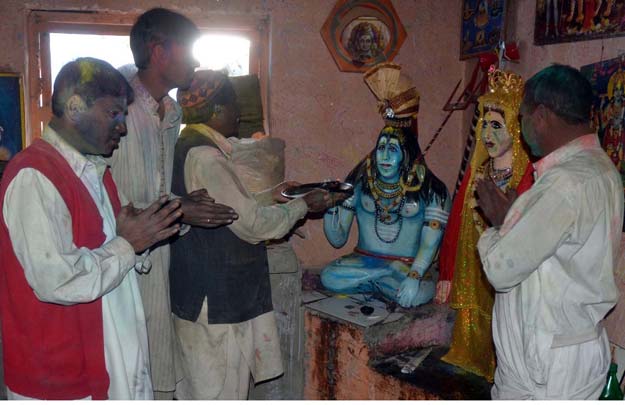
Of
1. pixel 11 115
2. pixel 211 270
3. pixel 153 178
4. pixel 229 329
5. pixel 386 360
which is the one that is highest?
pixel 11 115

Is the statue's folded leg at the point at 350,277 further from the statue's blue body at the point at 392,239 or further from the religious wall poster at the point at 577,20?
the religious wall poster at the point at 577,20

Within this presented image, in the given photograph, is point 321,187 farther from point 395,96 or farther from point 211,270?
point 395,96

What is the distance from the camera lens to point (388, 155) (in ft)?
12.7

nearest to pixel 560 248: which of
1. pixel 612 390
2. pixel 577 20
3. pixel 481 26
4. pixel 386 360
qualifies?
pixel 612 390

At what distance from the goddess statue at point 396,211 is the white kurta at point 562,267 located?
5.66 feet

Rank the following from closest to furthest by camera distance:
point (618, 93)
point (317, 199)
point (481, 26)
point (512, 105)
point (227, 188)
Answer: point (227, 188)
point (618, 93)
point (317, 199)
point (512, 105)
point (481, 26)

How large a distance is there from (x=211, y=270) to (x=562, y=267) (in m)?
1.54

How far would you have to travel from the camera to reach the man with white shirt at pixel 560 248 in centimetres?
189

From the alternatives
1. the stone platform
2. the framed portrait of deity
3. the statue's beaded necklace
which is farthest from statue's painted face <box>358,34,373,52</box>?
the stone platform

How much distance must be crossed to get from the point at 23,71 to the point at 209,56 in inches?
50.8

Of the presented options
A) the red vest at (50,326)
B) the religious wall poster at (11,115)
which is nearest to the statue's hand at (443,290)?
the red vest at (50,326)

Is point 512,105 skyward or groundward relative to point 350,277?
skyward

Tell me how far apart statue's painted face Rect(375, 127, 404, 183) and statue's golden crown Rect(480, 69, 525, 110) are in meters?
0.78

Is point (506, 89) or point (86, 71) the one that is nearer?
point (86, 71)
